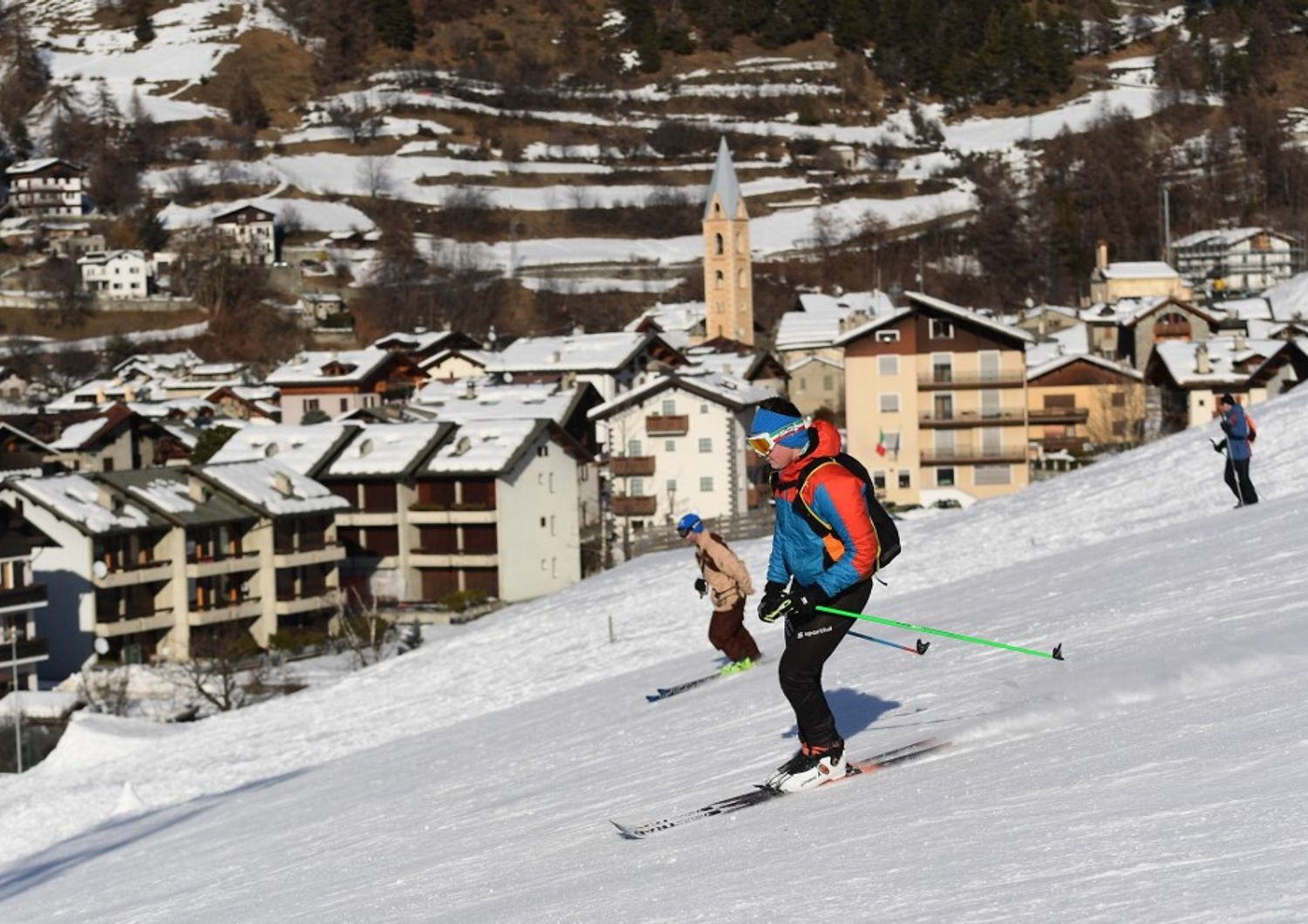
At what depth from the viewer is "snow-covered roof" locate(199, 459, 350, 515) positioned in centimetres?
4050

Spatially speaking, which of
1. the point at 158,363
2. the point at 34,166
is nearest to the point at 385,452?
the point at 158,363

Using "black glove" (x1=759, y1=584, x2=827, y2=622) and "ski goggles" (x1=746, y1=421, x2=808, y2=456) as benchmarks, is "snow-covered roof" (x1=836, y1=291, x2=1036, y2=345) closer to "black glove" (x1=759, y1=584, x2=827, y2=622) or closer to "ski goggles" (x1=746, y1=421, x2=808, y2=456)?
"black glove" (x1=759, y1=584, x2=827, y2=622)

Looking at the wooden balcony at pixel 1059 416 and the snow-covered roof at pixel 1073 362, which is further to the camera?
the snow-covered roof at pixel 1073 362

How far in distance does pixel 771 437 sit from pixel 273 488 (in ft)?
118

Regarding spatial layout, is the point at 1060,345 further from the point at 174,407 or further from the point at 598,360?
the point at 174,407

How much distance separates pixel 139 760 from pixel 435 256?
9193 centimetres

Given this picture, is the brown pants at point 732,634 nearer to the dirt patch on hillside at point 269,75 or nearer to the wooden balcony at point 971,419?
the wooden balcony at point 971,419

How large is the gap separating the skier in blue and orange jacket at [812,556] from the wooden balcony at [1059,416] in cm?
5216

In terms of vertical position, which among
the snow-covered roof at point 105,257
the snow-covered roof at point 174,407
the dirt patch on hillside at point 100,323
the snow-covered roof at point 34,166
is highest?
the snow-covered roof at point 34,166

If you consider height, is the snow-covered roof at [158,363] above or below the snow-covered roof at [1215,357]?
above

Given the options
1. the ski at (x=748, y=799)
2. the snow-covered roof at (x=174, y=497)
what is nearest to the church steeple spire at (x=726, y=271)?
the snow-covered roof at (x=174, y=497)

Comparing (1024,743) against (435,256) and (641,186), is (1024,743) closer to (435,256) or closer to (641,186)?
(435,256)

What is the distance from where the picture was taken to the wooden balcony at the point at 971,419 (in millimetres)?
49094

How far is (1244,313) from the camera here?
3002 inches
